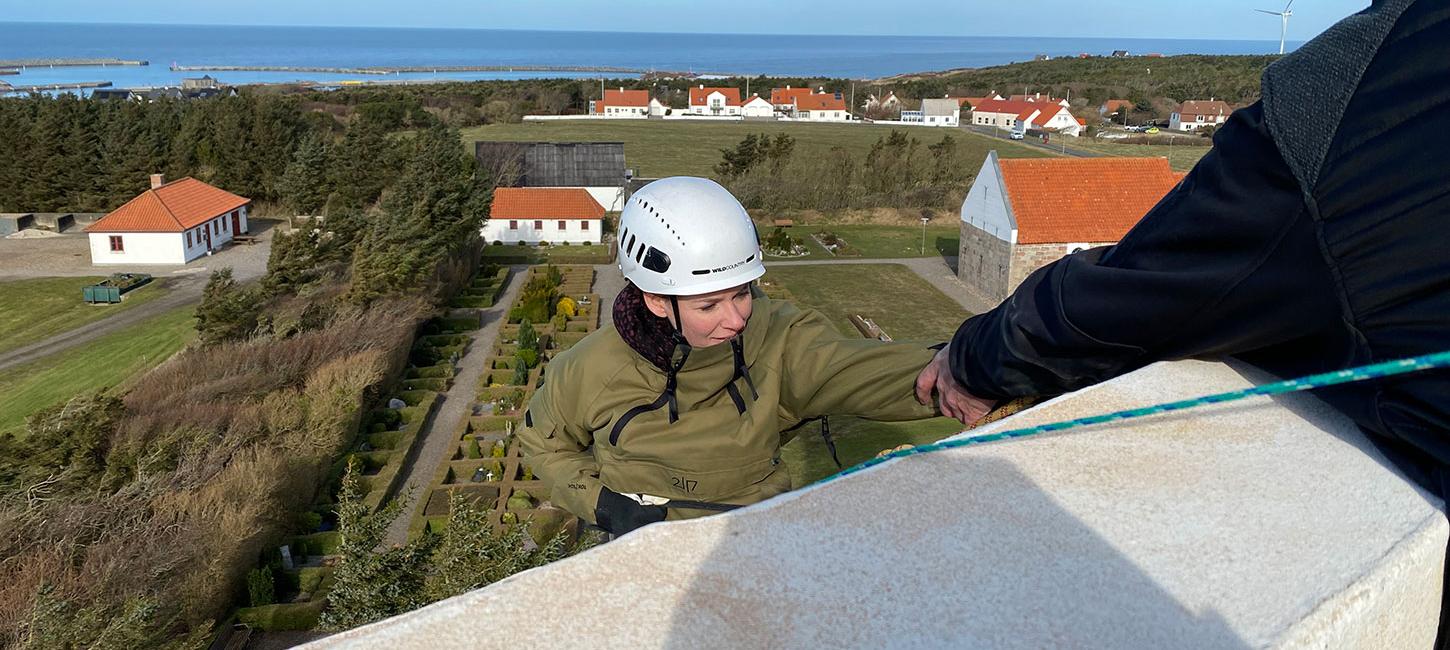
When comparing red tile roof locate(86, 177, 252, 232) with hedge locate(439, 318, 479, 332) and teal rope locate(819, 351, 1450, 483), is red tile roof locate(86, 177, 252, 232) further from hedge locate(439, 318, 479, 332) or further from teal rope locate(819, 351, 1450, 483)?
teal rope locate(819, 351, 1450, 483)

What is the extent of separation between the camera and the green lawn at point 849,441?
16844 millimetres

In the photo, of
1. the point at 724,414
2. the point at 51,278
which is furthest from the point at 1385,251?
the point at 51,278

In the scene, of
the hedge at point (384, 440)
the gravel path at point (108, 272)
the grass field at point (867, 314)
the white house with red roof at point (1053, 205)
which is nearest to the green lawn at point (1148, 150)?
the white house with red roof at point (1053, 205)

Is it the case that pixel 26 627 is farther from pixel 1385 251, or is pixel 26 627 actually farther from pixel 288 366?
pixel 1385 251

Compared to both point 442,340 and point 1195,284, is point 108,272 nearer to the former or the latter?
point 442,340

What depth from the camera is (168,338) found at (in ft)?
91.6

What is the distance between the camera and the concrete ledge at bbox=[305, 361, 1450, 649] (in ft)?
5.52

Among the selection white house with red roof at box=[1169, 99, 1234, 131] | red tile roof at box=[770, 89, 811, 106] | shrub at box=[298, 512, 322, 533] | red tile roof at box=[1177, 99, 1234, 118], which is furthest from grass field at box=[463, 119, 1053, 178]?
shrub at box=[298, 512, 322, 533]

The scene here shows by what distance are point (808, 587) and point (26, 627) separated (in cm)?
1136

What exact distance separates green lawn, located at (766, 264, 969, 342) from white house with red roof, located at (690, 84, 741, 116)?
214ft

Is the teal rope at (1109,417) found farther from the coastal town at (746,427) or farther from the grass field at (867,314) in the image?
the grass field at (867,314)

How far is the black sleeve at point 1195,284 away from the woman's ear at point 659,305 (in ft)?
5.11

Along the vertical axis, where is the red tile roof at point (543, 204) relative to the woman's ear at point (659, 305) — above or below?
below

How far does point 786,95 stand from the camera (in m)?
97.8
